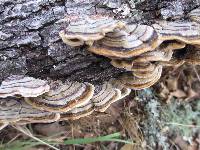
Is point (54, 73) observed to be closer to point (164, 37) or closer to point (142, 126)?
point (164, 37)

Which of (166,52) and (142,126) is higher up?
(166,52)

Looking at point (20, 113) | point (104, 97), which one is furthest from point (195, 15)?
point (20, 113)

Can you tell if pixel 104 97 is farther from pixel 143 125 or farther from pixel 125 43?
pixel 143 125

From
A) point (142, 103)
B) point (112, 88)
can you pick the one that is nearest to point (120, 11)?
point (112, 88)

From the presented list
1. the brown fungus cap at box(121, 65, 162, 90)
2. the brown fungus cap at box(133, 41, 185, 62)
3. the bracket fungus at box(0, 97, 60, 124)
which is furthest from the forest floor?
the brown fungus cap at box(133, 41, 185, 62)

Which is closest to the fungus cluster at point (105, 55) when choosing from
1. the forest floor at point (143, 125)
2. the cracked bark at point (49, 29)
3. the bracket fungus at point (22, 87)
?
the bracket fungus at point (22, 87)

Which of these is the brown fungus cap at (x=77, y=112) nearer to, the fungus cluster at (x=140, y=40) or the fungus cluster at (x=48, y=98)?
the fungus cluster at (x=48, y=98)
